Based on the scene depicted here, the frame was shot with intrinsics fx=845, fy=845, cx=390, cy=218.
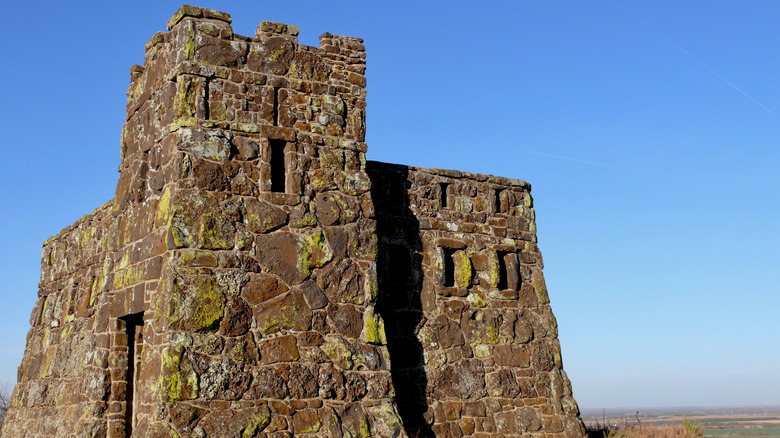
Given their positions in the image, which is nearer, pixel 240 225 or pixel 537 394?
pixel 240 225

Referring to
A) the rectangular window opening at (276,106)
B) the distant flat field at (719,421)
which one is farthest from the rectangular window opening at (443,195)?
the distant flat field at (719,421)

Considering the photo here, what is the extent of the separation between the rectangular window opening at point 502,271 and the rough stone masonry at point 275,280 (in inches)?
12.9

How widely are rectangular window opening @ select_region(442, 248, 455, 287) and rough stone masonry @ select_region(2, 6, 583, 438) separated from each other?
4 centimetres

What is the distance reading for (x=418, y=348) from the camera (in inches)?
489

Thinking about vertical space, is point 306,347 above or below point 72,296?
below

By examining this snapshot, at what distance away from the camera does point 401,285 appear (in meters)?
12.6

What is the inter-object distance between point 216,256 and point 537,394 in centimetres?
609

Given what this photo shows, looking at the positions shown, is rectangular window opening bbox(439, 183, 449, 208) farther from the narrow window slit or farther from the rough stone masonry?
the narrow window slit

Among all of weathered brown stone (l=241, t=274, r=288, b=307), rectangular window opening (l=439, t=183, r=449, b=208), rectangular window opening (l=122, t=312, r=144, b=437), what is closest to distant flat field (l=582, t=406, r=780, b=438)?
rectangular window opening (l=439, t=183, r=449, b=208)

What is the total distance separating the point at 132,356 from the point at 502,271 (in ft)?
19.5

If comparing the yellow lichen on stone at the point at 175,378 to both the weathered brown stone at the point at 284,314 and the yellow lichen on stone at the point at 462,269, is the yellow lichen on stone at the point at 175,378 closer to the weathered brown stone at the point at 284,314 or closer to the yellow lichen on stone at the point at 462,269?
the weathered brown stone at the point at 284,314

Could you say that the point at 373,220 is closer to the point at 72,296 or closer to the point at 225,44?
the point at 225,44

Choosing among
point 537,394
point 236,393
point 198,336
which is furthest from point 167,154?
point 537,394

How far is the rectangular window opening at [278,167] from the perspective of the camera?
33.9 feet
